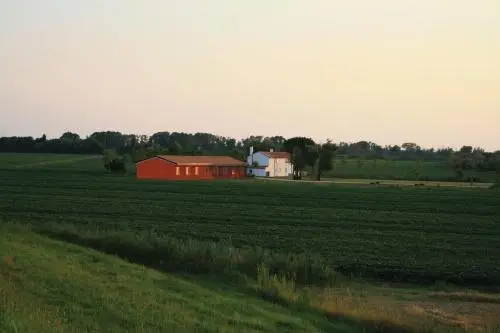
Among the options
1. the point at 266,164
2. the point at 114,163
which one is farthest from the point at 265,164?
the point at 114,163

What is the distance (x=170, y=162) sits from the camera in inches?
3575

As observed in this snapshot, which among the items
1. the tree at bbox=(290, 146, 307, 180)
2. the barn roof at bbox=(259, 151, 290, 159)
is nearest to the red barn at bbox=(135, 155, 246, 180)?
the tree at bbox=(290, 146, 307, 180)

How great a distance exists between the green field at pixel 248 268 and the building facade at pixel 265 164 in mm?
61768

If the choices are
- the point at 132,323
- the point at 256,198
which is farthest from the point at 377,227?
the point at 132,323

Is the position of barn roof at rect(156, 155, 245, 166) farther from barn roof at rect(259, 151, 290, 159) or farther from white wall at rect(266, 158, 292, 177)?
white wall at rect(266, 158, 292, 177)

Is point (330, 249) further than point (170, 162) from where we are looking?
No

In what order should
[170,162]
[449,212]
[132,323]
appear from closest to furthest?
[132,323] → [449,212] → [170,162]

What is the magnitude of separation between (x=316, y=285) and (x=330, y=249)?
733 centimetres

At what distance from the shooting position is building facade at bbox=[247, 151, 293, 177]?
109 m

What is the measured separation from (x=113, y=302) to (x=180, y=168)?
3184 inches

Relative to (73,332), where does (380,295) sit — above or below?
below

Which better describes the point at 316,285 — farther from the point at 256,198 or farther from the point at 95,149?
the point at 95,149

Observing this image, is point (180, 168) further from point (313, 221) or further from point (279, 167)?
point (313, 221)

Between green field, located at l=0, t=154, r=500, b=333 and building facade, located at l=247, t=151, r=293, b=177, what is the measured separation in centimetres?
6177
